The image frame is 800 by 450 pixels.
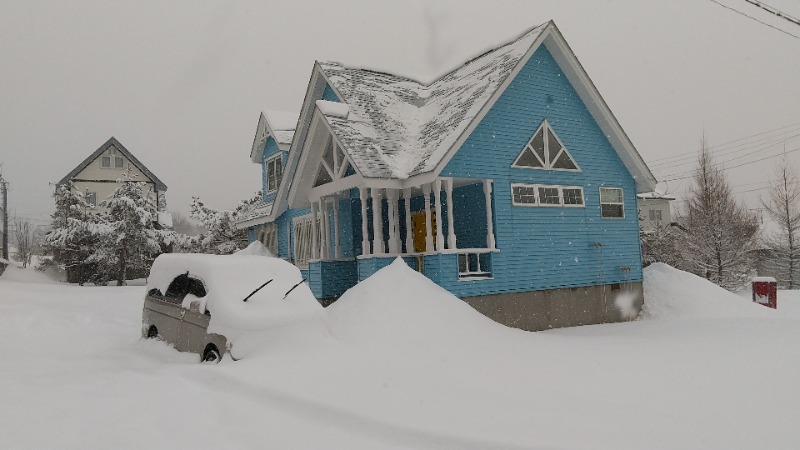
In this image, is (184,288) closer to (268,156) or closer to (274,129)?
(274,129)

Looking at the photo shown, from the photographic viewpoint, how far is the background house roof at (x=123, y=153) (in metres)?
45.8

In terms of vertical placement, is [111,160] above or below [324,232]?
above

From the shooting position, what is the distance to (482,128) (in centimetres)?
1558

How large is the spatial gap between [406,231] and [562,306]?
492 cm

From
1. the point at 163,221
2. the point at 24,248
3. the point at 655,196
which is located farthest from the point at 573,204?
the point at 24,248

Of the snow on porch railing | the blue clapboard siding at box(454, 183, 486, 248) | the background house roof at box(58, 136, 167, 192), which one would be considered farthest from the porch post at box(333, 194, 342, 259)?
the background house roof at box(58, 136, 167, 192)

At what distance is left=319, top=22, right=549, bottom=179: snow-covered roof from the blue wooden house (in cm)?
6

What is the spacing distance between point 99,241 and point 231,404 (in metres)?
33.9

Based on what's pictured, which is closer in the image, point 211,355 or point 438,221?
point 211,355

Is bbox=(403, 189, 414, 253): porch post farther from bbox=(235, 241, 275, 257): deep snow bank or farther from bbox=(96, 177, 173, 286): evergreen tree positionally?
bbox=(96, 177, 173, 286): evergreen tree

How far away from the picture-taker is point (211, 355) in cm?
924

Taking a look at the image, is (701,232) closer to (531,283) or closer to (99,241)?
(531,283)

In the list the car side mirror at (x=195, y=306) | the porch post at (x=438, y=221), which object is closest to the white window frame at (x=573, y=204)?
the porch post at (x=438, y=221)

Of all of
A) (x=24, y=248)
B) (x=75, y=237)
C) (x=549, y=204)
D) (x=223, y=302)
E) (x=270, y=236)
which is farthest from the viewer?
(x=24, y=248)
